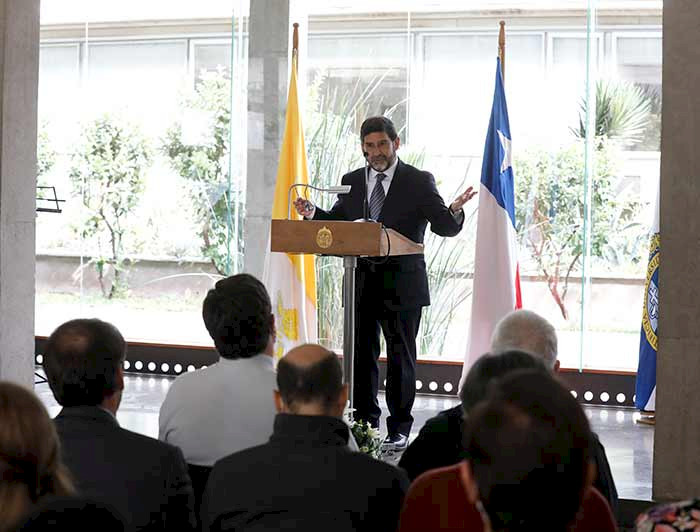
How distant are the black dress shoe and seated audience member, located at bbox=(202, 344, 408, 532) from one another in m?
3.01

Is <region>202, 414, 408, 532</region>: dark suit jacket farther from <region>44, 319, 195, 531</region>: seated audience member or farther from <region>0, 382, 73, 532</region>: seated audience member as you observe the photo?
<region>0, 382, 73, 532</region>: seated audience member

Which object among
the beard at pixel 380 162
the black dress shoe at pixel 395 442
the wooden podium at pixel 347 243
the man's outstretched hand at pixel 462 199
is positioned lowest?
the black dress shoe at pixel 395 442

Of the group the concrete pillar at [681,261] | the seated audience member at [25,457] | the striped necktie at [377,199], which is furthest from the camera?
A: the striped necktie at [377,199]

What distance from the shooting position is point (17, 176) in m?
6.47

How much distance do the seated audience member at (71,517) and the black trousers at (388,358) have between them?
430cm

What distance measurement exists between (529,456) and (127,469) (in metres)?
1.34

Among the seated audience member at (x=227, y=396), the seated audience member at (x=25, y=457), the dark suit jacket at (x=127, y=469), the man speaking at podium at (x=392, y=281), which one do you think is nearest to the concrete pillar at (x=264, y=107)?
the man speaking at podium at (x=392, y=281)

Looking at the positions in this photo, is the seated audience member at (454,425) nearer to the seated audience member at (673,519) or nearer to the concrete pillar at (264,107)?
the seated audience member at (673,519)

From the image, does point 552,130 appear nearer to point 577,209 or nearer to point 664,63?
point 577,209

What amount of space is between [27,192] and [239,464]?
179 inches

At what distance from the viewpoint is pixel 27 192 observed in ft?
21.5

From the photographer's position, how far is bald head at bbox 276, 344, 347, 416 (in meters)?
2.54

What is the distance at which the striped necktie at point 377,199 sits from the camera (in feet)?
18.6

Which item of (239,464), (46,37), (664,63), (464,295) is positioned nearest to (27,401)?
(239,464)
